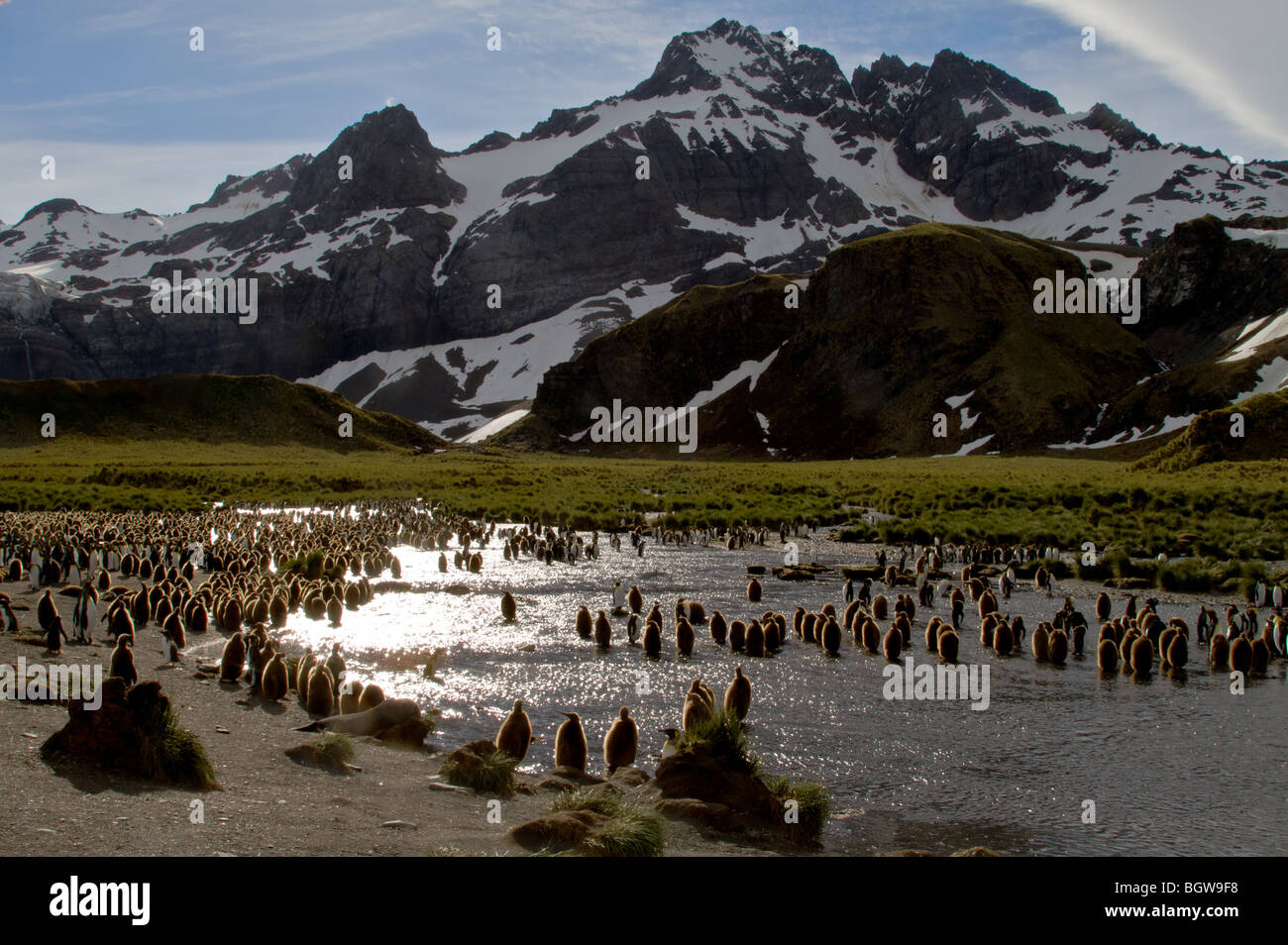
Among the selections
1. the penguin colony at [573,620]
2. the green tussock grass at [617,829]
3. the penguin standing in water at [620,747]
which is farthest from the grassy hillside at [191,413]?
the green tussock grass at [617,829]

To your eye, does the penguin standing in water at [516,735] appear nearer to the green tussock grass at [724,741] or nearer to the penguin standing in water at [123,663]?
the green tussock grass at [724,741]

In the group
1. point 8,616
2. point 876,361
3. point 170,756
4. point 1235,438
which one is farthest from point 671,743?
point 876,361

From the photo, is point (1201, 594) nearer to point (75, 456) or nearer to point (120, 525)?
point (120, 525)

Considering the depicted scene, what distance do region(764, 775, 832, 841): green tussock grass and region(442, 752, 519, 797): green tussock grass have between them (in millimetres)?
2529

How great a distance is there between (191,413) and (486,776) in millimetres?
127218

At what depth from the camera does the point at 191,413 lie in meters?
123

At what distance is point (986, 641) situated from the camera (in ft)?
59.7

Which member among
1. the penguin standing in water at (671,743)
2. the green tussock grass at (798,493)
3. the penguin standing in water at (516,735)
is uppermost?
the green tussock grass at (798,493)

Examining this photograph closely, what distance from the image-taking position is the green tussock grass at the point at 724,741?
369 inches

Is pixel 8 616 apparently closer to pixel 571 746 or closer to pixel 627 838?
pixel 571 746

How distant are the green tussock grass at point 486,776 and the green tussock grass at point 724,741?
68.9 inches
